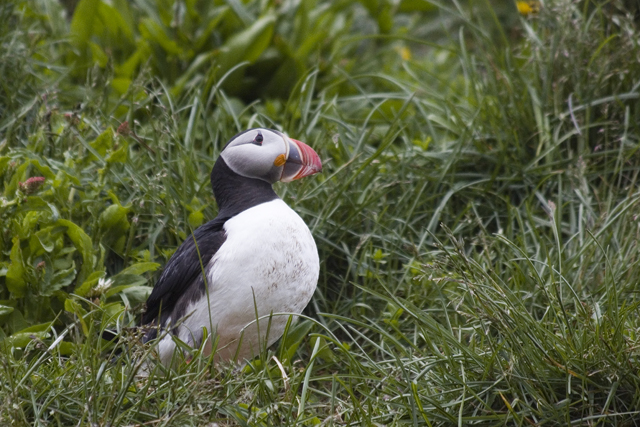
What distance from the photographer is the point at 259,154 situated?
282 cm

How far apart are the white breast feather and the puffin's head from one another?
0.49 ft

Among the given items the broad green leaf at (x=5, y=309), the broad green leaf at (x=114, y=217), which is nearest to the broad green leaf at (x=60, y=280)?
the broad green leaf at (x=5, y=309)

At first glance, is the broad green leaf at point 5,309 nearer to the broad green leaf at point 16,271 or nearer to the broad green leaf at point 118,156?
the broad green leaf at point 16,271

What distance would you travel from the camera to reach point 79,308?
9.16 feet

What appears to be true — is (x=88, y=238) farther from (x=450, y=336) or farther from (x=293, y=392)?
(x=450, y=336)

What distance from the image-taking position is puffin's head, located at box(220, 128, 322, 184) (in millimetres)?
2814

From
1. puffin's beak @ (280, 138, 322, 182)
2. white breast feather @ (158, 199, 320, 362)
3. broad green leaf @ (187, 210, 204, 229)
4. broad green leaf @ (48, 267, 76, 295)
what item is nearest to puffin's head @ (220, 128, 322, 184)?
puffin's beak @ (280, 138, 322, 182)

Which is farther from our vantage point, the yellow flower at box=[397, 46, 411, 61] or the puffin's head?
the yellow flower at box=[397, 46, 411, 61]

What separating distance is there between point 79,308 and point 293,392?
92cm

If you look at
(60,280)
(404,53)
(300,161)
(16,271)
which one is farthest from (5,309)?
(404,53)

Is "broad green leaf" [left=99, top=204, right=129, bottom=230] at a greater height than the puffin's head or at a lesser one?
lesser

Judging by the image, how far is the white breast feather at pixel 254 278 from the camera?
260cm

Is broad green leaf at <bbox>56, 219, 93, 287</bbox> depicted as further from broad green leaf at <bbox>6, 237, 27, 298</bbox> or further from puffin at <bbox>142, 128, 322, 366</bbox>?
puffin at <bbox>142, 128, 322, 366</bbox>

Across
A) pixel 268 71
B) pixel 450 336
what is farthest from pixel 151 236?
pixel 268 71
